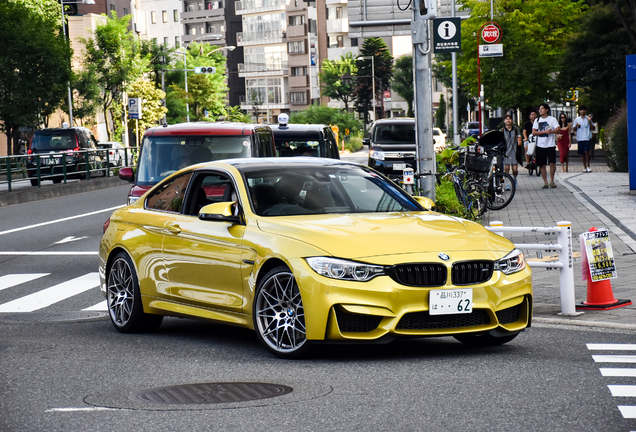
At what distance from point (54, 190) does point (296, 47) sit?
111624mm

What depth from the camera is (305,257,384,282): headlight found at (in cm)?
675

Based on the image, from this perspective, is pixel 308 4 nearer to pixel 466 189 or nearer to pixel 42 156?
pixel 42 156

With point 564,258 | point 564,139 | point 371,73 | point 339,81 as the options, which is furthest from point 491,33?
point 339,81

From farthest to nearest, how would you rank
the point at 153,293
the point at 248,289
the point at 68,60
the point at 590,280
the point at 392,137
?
the point at 68,60, the point at 392,137, the point at 590,280, the point at 153,293, the point at 248,289

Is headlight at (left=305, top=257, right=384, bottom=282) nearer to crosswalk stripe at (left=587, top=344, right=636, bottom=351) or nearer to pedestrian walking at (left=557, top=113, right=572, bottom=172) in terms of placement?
crosswalk stripe at (left=587, top=344, right=636, bottom=351)

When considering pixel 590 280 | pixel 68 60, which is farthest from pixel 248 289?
pixel 68 60

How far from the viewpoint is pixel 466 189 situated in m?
18.1

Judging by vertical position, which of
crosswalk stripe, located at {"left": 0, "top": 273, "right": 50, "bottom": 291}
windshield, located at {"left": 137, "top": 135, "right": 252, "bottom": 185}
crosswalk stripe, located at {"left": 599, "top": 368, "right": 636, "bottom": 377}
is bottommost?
crosswalk stripe, located at {"left": 0, "top": 273, "right": 50, "bottom": 291}

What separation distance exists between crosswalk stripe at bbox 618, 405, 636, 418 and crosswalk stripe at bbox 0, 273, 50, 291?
817cm

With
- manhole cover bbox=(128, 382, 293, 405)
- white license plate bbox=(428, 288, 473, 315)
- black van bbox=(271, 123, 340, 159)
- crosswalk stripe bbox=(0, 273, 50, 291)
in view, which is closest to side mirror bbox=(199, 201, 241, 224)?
manhole cover bbox=(128, 382, 293, 405)

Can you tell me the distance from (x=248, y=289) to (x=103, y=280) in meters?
2.30

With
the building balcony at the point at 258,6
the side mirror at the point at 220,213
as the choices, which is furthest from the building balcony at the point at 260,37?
the side mirror at the point at 220,213

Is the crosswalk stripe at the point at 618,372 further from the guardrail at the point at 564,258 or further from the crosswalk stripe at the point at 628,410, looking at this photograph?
the guardrail at the point at 564,258

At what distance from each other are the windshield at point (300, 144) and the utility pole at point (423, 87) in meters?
7.65
